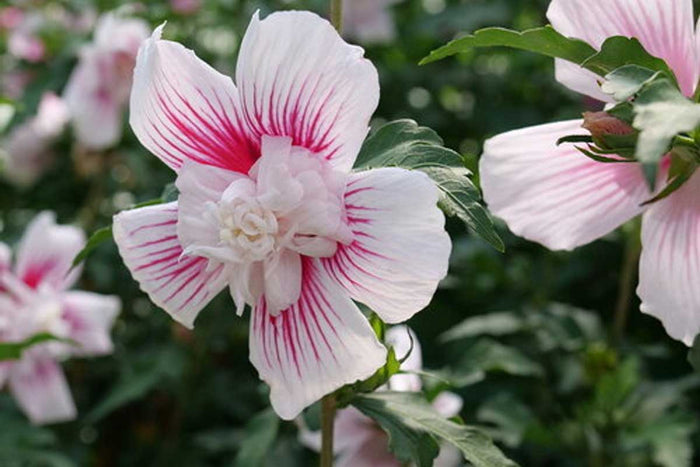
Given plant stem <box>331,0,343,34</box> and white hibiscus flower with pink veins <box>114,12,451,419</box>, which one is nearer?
white hibiscus flower with pink veins <box>114,12,451,419</box>

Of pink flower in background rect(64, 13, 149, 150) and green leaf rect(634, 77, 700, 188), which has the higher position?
green leaf rect(634, 77, 700, 188)

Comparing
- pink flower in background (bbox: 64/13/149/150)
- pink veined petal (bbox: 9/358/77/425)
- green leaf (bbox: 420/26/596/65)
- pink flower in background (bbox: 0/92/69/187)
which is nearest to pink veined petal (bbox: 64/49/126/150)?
pink flower in background (bbox: 64/13/149/150)

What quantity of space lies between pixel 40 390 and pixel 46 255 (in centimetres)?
18

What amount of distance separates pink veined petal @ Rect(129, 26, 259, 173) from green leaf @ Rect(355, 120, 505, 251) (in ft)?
0.29

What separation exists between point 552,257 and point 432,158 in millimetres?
942

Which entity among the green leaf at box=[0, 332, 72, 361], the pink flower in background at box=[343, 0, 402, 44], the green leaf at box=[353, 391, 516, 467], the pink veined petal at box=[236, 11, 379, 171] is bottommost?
the pink flower in background at box=[343, 0, 402, 44]

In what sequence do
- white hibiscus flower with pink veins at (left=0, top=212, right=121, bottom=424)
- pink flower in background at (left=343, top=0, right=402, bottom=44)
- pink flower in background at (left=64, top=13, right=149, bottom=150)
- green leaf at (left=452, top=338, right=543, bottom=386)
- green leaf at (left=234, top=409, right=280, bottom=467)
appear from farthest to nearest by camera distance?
pink flower in background at (left=343, top=0, right=402, bottom=44), pink flower in background at (left=64, top=13, right=149, bottom=150), white hibiscus flower with pink veins at (left=0, top=212, right=121, bottom=424), green leaf at (left=452, top=338, right=543, bottom=386), green leaf at (left=234, top=409, right=280, bottom=467)

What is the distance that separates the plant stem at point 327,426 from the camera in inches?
33.5

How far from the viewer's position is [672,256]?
0.79m

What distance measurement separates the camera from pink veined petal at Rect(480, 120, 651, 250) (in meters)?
0.81

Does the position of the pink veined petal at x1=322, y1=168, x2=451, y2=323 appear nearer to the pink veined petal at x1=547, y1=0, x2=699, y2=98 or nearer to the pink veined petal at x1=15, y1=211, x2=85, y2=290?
the pink veined petal at x1=547, y1=0, x2=699, y2=98

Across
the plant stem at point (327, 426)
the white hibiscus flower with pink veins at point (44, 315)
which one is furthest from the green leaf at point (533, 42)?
the white hibiscus flower with pink veins at point (44, 315)

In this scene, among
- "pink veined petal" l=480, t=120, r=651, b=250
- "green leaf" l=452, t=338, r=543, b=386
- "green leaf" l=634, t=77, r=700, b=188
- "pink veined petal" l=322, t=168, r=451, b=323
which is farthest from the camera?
"green leaf" l=452, t=338, r=543, b=386

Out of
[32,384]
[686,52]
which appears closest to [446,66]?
[32,384]
